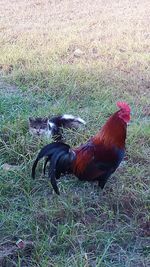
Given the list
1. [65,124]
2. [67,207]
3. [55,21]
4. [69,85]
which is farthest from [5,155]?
[55,21]

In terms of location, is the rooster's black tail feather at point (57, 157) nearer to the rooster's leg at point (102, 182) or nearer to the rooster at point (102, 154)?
the rooster at point (102, 154)

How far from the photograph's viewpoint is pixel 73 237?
8.03 feet

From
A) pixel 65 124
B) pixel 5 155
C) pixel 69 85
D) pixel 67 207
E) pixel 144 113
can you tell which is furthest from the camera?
pixel 69 85

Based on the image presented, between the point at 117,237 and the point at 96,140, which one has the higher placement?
the point at 96,140

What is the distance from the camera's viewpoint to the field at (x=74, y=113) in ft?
8.00

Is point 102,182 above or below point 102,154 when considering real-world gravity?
below

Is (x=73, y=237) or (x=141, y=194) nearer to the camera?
(x=73, y=237)

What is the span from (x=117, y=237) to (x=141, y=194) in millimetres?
461

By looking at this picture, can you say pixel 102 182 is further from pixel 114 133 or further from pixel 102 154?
pixel 114 133

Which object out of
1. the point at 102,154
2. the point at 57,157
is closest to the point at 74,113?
the point at 102,154

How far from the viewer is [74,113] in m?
3.97

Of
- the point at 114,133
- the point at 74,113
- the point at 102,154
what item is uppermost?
the point at 114,133

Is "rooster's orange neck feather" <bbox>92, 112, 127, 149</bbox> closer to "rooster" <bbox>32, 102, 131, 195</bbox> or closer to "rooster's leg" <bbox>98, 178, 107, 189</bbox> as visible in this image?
"rooster" <bbox>32, 102, 131, 195</bbox>

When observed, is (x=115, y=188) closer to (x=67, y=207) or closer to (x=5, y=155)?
(x=67, y=207)
